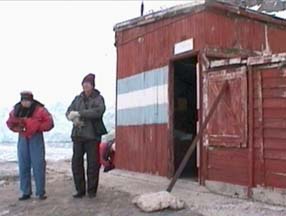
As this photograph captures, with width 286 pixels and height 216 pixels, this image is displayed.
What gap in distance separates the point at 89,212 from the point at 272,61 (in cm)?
314

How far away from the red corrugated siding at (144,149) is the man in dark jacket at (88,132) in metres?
1.98

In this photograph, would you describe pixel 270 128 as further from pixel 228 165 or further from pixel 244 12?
pixel 244 12

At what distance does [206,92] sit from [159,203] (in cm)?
228

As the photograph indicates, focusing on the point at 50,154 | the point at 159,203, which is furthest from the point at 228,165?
the point at 50,154

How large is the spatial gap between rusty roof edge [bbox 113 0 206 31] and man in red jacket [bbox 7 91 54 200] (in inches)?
119

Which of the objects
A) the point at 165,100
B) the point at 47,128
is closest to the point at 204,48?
the point at 165,100

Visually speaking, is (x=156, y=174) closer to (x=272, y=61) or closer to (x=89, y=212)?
(x=89, y=212)

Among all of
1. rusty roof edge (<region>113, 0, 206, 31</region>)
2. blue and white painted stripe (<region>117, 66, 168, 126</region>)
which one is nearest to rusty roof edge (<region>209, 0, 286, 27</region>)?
rusty roof edge (<region>113, 0, 206, 31</region>)

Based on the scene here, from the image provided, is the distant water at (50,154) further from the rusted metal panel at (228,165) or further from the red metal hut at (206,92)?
the rusted metal panel at (228,165)

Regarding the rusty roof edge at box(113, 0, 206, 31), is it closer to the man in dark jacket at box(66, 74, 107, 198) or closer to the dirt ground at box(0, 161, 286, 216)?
the man in dark jacket at box(66, 74, 107, 198)

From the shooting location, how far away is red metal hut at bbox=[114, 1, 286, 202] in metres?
7.54

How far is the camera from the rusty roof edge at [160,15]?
9378 millimetres

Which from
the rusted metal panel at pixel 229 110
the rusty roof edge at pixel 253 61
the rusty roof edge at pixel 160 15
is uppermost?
the rusty roof edge at pixel 160 15

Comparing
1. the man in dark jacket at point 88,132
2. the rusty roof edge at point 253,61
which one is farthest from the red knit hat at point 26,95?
the rusty roof edge at point 253,61
